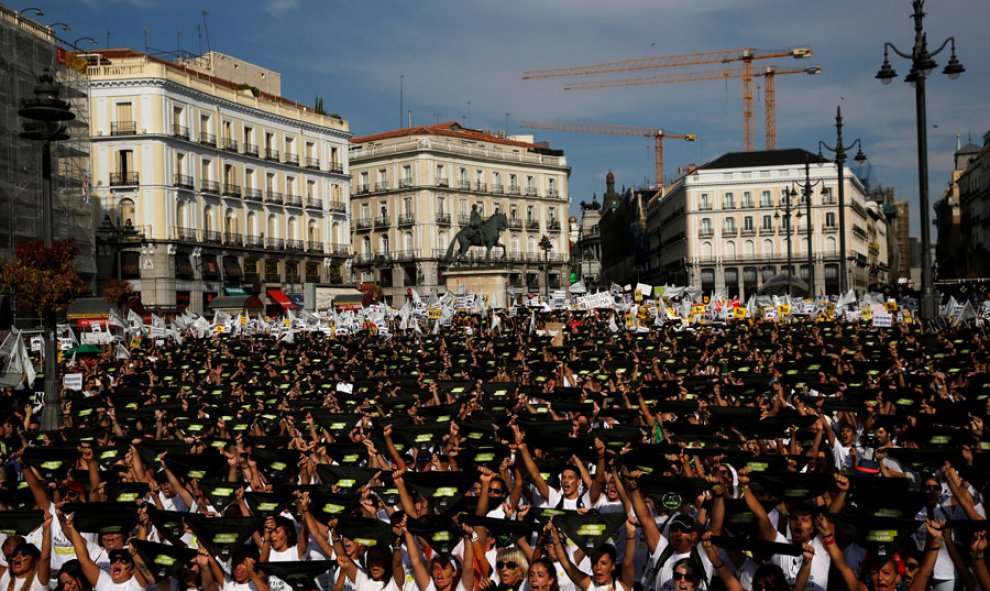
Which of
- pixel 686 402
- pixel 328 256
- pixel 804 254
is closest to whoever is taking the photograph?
pixel 686 402

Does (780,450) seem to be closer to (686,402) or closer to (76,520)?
(686,402)

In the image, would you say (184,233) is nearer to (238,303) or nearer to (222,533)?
(238,303)

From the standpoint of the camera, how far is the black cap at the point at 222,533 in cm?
812

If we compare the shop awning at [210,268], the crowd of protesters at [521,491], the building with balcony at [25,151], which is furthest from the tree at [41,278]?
the shop awning at [210,268]

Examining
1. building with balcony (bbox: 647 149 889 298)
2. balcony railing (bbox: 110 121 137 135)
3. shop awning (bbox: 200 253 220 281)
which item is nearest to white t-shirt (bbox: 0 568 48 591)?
balcony railing (bbox: 110 121 137 135)

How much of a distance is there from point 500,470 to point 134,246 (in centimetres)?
5237

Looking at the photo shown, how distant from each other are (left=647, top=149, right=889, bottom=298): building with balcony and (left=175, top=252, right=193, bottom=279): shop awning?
52.2 metres

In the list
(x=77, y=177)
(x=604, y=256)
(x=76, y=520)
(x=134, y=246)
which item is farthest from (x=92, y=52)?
(x=604, y=256)

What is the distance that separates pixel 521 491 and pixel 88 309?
30.7m

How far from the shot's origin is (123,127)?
58219 millimetres

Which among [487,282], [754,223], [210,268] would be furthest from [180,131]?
[754,223]

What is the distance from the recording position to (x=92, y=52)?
61.1 meters

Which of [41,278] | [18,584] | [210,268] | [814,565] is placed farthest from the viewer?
[210,268]

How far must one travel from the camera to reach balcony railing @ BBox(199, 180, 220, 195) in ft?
202
